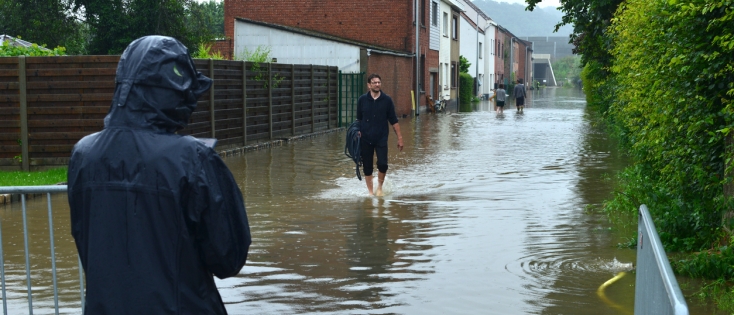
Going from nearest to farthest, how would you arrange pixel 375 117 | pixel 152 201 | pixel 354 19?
pixel 152 201
pixel 375 117
pixel 354 19

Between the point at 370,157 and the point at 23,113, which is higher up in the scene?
the point at 23,113

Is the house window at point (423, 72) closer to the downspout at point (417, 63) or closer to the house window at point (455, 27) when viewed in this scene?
the downspout at point (417, 63)

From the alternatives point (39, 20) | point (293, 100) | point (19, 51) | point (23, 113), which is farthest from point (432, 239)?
point (39, 20)

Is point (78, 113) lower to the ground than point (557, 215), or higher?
higher

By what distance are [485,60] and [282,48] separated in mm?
37268

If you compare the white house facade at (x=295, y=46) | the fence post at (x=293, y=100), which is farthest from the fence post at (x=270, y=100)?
the white house facade at (x=295, y=46)

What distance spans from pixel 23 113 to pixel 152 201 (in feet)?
38.2

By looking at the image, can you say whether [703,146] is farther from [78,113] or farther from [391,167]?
[78,113]

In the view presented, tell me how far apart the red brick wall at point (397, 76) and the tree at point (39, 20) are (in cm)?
1372

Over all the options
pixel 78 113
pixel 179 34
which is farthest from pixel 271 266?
pixel 179 34

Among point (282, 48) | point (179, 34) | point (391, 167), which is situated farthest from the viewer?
point (179, 34)

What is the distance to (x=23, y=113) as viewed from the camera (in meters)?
13.5

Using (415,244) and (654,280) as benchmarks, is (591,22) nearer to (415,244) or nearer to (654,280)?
(415,244)

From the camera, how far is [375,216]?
10.1 m
